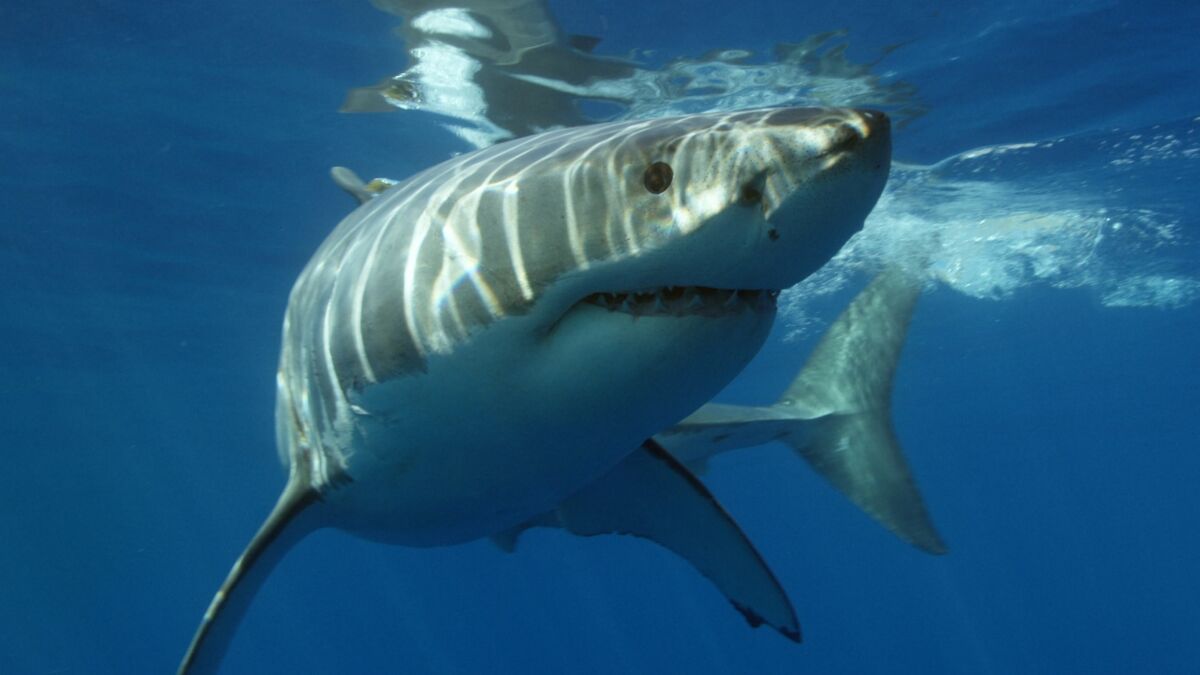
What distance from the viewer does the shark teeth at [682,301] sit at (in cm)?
210

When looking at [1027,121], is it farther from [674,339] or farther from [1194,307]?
[1194,307]

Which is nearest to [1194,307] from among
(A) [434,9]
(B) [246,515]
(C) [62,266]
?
(A) [434,9]

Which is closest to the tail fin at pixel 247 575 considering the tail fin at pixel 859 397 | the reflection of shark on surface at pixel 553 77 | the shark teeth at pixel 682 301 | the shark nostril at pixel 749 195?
the shark teeth at pixel 682 301

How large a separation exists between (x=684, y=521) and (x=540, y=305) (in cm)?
254

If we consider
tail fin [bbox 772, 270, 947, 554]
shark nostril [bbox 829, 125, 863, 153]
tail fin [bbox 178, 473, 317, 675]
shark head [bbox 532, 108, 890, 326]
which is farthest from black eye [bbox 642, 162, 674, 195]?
tail fin [bbox 772, 270, 947, 554]

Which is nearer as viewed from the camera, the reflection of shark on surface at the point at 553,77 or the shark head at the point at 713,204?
the shark head at the point at 713,204

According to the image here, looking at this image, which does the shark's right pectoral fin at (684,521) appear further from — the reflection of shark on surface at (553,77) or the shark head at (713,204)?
the reflection of shark on surface at (553,77)

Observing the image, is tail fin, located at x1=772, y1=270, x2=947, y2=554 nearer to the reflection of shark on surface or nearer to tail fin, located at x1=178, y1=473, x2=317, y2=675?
tail fin, located at x1=178, y1=473, x2=317, y2=675

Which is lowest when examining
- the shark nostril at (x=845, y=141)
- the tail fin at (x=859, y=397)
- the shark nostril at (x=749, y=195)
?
the tail fin at (x=859, y=397)

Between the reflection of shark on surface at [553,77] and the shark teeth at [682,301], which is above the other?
the reflection of shark on surface at [553,77]

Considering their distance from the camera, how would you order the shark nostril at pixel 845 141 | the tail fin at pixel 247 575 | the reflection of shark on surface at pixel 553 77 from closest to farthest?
the shark nostril at pixel 845 141 → the tail fin at pixel 247 575 → the reflection of shark on surface at pixel 553 77

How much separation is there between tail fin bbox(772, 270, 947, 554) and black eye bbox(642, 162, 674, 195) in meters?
5.15

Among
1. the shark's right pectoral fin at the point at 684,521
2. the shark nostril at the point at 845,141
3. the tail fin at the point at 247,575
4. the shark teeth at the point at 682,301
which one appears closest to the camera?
the shark nostril at the point at 845,141

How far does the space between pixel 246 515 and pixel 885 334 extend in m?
94.3
